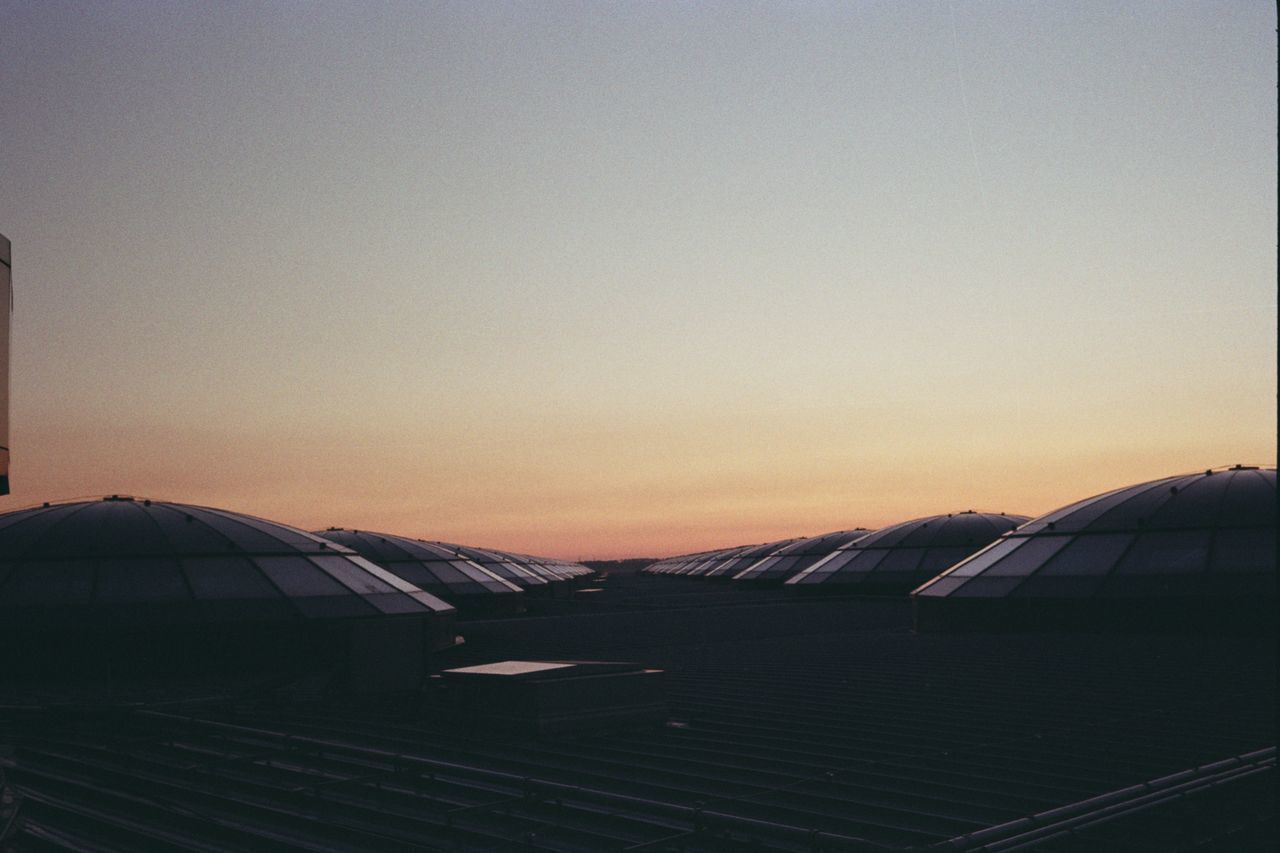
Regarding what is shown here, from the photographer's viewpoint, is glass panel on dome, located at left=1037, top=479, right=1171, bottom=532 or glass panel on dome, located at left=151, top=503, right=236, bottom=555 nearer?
glass panel on dome, located at left=151, top=503, right=236, bottom=555

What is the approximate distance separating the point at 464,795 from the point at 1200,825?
309 inches

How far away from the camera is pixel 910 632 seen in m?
37.1

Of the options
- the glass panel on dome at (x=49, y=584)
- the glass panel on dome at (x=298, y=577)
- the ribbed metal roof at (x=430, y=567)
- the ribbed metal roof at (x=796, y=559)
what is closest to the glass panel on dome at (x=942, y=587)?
the glass panel on dome at (x=298, y=577)

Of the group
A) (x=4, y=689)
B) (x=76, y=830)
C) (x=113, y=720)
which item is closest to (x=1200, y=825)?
(x=76, y=830)

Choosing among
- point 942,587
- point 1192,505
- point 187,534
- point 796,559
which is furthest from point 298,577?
point 796,559

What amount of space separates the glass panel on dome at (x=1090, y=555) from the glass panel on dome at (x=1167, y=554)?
1.22ft

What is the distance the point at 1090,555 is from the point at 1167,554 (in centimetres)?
220

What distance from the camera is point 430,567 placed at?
57844 mm

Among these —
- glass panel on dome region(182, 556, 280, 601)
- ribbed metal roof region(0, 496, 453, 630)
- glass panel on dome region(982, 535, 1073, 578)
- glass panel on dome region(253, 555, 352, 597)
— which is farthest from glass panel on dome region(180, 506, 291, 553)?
glass panel on dome region(982, 535, 1073, 578)

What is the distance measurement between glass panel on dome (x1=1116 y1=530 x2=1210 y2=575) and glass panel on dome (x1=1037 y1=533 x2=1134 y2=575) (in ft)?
1.22

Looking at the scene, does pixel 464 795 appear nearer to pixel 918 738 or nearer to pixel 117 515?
pixel 918 738

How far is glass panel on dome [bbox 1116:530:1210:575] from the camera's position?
3152cm

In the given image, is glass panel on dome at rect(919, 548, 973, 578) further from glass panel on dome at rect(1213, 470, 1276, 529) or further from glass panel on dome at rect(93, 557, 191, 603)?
glass panel on dome at rect(93, 557, 191, 603)

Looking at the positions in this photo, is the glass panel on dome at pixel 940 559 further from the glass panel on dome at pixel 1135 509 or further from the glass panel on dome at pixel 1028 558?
the glass panel on dome at pixel 1135 509
